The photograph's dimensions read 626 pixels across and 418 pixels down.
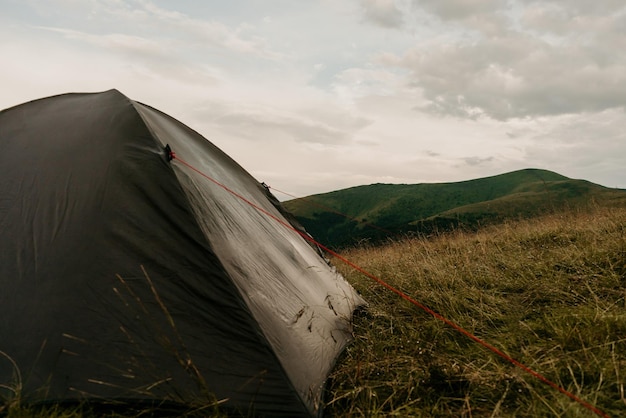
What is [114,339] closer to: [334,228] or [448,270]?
[448,270]

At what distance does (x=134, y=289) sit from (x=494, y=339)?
117 inches

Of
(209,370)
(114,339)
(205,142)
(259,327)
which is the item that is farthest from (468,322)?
(205,142)

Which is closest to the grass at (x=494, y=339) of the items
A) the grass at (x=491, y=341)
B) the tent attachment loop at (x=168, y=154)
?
the grass at (x=491, y=341)

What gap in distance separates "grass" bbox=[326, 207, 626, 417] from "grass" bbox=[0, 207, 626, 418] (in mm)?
10

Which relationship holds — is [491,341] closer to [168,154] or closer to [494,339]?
[494,339]

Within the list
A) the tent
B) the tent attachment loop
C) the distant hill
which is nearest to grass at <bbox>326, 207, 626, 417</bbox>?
the tent

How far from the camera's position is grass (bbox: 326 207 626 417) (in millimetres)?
2824

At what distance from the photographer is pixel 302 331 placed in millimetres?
3457

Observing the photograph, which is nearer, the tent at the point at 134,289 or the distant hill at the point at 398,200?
the tent at the point at 134,289

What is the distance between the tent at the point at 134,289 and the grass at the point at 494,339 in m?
0.42

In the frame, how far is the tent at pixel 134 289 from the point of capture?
2.74 m

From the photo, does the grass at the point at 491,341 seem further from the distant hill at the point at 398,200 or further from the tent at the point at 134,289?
the distant hill at the point at 398,200

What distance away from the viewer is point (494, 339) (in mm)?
3744

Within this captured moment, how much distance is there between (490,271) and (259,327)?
3.67 metres
